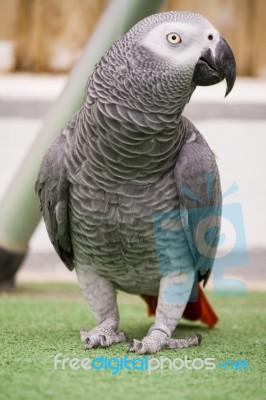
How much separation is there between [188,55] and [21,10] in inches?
101

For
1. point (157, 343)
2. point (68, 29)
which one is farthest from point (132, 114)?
point (68, 29)

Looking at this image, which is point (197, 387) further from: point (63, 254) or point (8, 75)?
point (8, 75)

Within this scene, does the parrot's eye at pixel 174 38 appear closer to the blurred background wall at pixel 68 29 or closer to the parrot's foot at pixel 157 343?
the parrot's foot at pixel 157 343

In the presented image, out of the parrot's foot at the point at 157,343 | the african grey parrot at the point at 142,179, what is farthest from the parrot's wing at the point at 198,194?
the parrot's foot at the point at 157,343

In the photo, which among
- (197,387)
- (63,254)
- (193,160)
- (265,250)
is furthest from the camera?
(265,250)

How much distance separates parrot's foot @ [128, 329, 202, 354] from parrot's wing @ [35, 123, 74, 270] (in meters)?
0.33

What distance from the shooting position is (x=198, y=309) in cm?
207

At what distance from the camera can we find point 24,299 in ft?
8.89

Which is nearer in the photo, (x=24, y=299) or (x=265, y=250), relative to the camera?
(x=24, y=299)

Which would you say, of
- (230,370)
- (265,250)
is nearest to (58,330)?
(230,370)

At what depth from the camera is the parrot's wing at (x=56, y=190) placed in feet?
5.75

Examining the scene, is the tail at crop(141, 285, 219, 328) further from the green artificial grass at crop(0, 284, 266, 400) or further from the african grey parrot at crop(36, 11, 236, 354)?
the african grey parrot at crop(36, 11, 236, 354)

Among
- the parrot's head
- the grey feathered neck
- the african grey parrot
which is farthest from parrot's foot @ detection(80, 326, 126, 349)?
the parrot's head

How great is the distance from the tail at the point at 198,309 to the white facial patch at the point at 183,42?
2.43 ft
